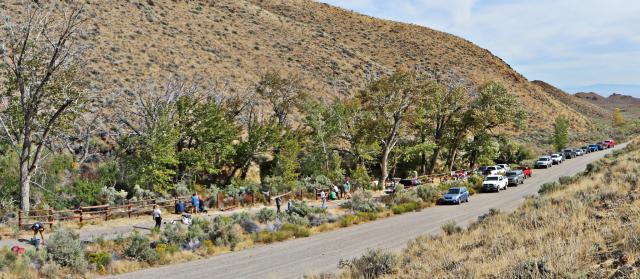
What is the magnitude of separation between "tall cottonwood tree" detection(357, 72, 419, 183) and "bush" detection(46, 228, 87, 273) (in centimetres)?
2645

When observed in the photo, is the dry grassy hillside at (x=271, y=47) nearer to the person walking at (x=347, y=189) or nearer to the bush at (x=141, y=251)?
the person walking at (x=347, y=189)

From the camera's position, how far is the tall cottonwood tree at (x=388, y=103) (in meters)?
41.0

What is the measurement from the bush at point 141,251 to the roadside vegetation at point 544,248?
10752 mm

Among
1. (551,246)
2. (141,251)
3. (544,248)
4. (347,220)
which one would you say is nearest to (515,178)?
(347,220)

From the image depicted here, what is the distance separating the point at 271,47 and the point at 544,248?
67515mm

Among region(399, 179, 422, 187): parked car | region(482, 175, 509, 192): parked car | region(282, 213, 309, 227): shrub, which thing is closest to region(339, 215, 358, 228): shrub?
region(282, 213, 309, 227): shrub

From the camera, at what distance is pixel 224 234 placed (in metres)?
23.7

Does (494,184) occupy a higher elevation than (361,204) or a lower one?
higher

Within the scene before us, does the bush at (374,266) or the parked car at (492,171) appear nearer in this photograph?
the bush at (374,266)

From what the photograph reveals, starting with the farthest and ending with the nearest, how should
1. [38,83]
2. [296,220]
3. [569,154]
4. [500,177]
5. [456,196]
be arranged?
[569,154] → [500,177] → [456,196] → [296,220] → [38,83]

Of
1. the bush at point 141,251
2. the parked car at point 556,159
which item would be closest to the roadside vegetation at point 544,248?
the bush at point 141,251

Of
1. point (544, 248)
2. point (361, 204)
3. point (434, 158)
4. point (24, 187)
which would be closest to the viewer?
point (544, 248)

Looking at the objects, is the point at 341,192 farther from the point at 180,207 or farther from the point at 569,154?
the point at 569,154

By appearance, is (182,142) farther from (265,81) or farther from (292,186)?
(265,81)
